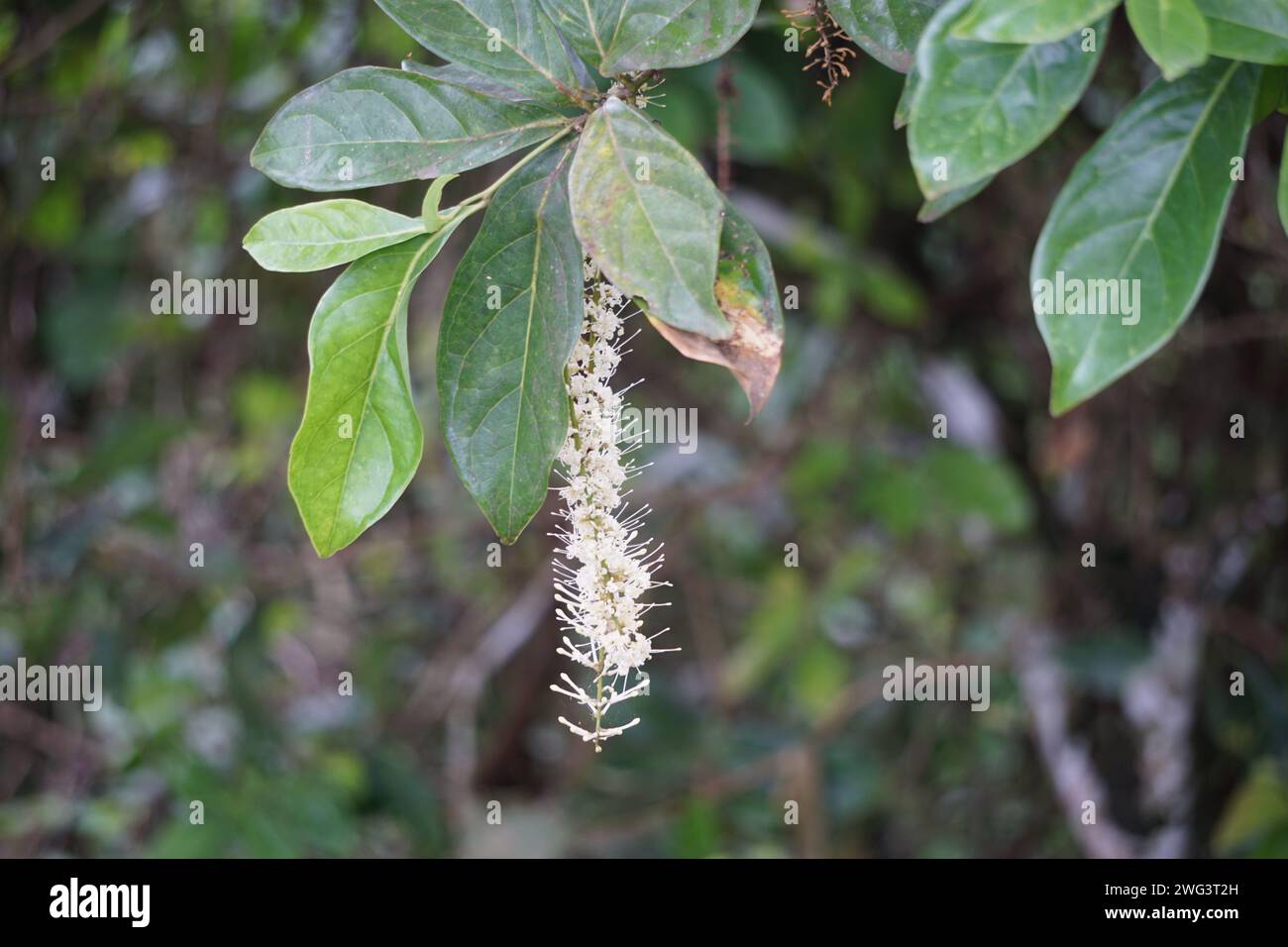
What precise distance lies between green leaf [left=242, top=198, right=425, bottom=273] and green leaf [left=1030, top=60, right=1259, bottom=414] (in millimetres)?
323

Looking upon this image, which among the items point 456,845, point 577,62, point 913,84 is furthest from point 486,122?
point 456,845

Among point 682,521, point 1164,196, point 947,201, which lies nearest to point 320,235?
point 947,201

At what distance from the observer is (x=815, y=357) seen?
241 centimetres

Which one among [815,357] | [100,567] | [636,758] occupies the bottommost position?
[636,758]

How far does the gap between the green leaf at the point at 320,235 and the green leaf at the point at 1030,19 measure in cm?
29

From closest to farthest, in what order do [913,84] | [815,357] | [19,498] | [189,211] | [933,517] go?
[913,84]
[19,498]
[933,517]
[189,211]
[815,357]

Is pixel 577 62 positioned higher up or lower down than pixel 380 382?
higher up

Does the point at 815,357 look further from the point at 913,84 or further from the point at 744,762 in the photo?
the point at 913,84

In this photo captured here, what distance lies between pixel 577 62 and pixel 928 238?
180 centimetres

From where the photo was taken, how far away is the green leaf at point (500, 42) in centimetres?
63

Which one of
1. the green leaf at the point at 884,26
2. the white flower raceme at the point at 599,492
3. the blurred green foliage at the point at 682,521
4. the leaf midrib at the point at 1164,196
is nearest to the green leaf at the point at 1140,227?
the leaf midrib at the point at 1164,196

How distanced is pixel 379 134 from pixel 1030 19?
1.08ft

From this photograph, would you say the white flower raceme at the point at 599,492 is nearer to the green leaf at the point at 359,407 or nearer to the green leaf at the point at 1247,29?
the green leaf at the point at 359,407

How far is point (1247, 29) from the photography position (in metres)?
0.52
